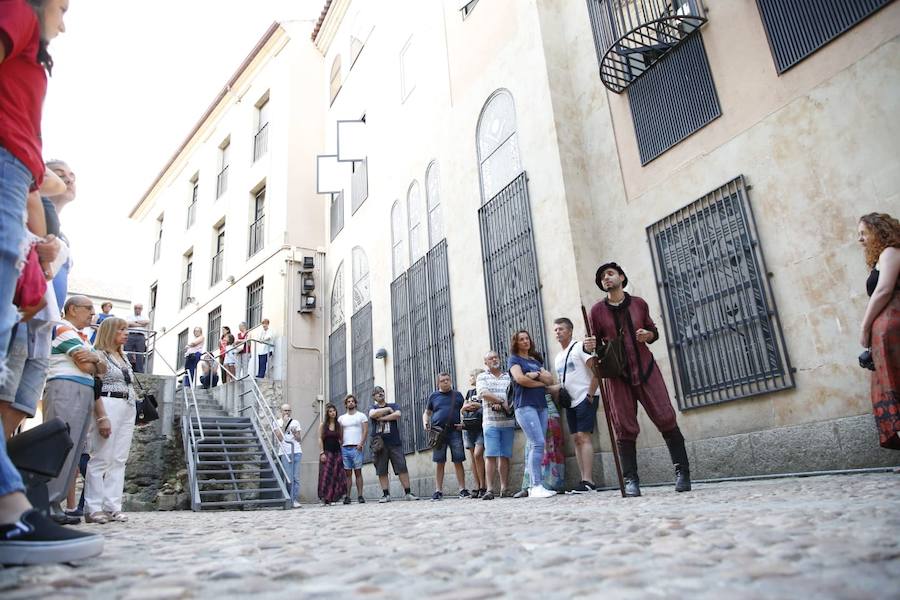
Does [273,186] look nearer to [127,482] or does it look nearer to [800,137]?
[127,482]

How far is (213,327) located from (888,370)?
64.7 feet

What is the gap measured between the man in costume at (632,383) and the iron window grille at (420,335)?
572 centimetres

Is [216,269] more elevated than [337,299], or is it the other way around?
[216,269]

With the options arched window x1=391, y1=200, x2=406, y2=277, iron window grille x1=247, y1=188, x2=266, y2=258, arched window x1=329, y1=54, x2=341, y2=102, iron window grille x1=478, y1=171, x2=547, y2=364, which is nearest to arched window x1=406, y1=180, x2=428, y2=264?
arched window x1=391, y1=200, x2=406, y2=277

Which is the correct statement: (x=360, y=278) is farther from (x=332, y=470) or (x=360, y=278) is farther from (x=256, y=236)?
(x=256, y=236)

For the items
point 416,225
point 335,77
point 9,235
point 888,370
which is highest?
point 335,77

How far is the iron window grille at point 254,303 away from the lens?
18.3 m

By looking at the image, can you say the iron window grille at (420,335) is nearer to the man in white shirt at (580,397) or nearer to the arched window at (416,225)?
the arched window at (416,225)

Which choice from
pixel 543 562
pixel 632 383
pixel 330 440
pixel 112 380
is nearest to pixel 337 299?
pixel 330 440

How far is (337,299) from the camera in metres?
16.5

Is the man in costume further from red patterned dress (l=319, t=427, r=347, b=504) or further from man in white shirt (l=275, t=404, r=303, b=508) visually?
red patterned dress (l=319, t=427, r=347, b=504)

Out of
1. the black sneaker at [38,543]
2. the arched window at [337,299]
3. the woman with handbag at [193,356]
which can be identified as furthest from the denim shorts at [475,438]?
the woman with handbag at [193,356]

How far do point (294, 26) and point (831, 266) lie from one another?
18450mm

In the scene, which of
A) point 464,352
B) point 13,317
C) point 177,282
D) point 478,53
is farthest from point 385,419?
point 177,282
